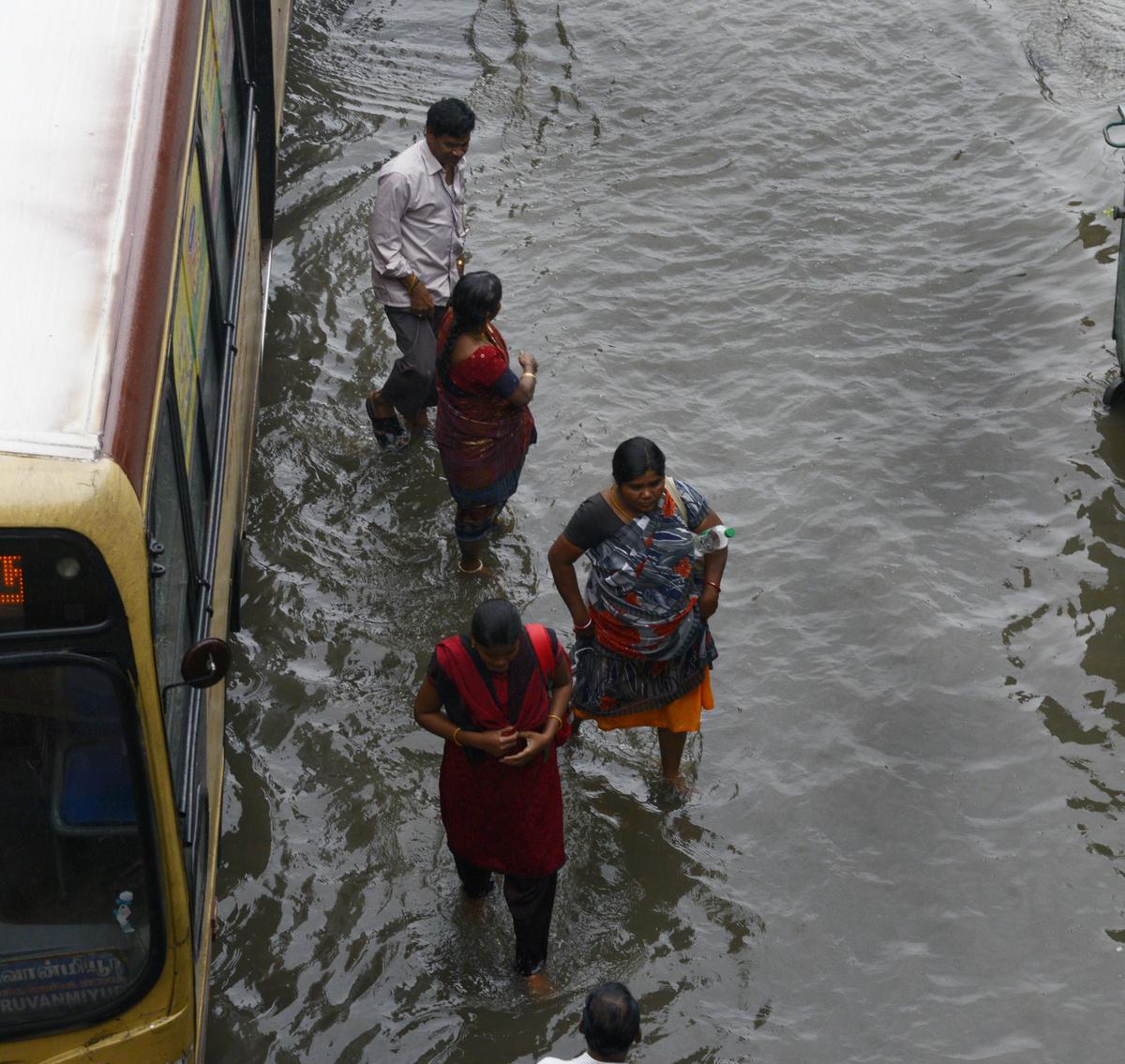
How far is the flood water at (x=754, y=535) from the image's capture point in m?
5.06

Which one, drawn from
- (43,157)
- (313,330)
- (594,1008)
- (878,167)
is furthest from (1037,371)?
(43,157)

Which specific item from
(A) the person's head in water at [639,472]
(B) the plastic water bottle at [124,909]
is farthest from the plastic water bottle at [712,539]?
(B) the plastic water bottle at [124,909]

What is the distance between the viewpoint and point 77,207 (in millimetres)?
3244

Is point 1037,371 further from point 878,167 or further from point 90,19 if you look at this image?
point 90,19

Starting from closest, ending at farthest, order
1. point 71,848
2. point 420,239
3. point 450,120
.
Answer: point 71,848, point 450,120, point 420,239

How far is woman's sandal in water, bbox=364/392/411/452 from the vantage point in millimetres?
7417

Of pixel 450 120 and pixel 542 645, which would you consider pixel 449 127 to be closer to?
pixel 450 120

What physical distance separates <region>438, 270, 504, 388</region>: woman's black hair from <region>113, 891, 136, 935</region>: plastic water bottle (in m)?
3.00

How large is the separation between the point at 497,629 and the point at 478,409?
212 centimetres

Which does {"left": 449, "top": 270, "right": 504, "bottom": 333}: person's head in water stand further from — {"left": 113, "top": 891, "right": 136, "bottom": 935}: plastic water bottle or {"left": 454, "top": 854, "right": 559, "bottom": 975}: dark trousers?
{"left": 113, "top": 891, "right": 136, "bottom": 935}: plastic water bottle

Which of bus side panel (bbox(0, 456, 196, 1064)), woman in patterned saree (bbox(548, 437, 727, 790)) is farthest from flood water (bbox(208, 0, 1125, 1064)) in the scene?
bus side panel (bbox(0, 456, 196, 1064))

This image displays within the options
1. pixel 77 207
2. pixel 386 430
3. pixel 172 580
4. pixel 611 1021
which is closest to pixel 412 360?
pixel 386 430

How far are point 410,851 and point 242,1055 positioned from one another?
101cm

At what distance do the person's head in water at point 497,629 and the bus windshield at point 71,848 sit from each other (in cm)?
121
